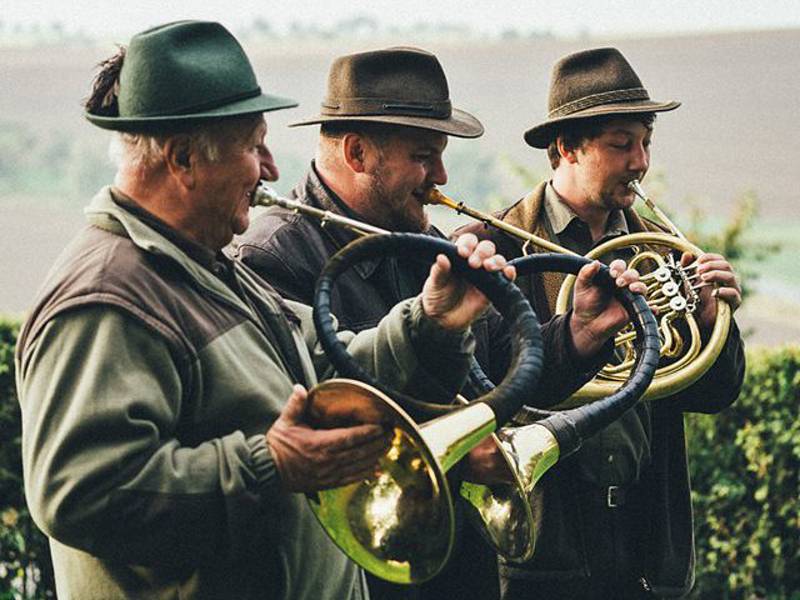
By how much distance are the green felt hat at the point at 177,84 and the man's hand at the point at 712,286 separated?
212 cm

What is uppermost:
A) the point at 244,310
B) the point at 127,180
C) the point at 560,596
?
the point at 127,180

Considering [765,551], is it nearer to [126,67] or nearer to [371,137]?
[371,137]

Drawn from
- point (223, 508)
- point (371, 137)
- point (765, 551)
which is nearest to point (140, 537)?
point (223, 508)

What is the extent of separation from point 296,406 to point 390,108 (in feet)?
5.76

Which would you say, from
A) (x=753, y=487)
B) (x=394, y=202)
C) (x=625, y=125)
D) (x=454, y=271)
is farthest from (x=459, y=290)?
(x=753, y=487)

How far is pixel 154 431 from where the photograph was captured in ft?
9.71

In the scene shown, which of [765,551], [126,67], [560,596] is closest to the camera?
[126,67]

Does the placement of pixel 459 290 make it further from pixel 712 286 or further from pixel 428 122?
pixel 712 286

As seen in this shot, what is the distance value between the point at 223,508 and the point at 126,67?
3.21 ft

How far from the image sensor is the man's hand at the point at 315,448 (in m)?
2.98

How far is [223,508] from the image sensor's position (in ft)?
9.88

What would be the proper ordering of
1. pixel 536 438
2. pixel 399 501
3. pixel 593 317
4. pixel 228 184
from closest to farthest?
1. pixel 399 501
2. pixel 228 184
3. pixel 536 438
4. pixel 593 317

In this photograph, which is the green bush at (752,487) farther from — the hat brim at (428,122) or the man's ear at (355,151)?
the man's ear at (355,151)

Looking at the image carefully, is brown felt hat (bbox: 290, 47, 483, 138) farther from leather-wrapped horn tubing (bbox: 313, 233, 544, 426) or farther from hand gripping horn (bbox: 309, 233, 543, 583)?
hand gripping horn (bbox: 309, 233, 543, 583)
